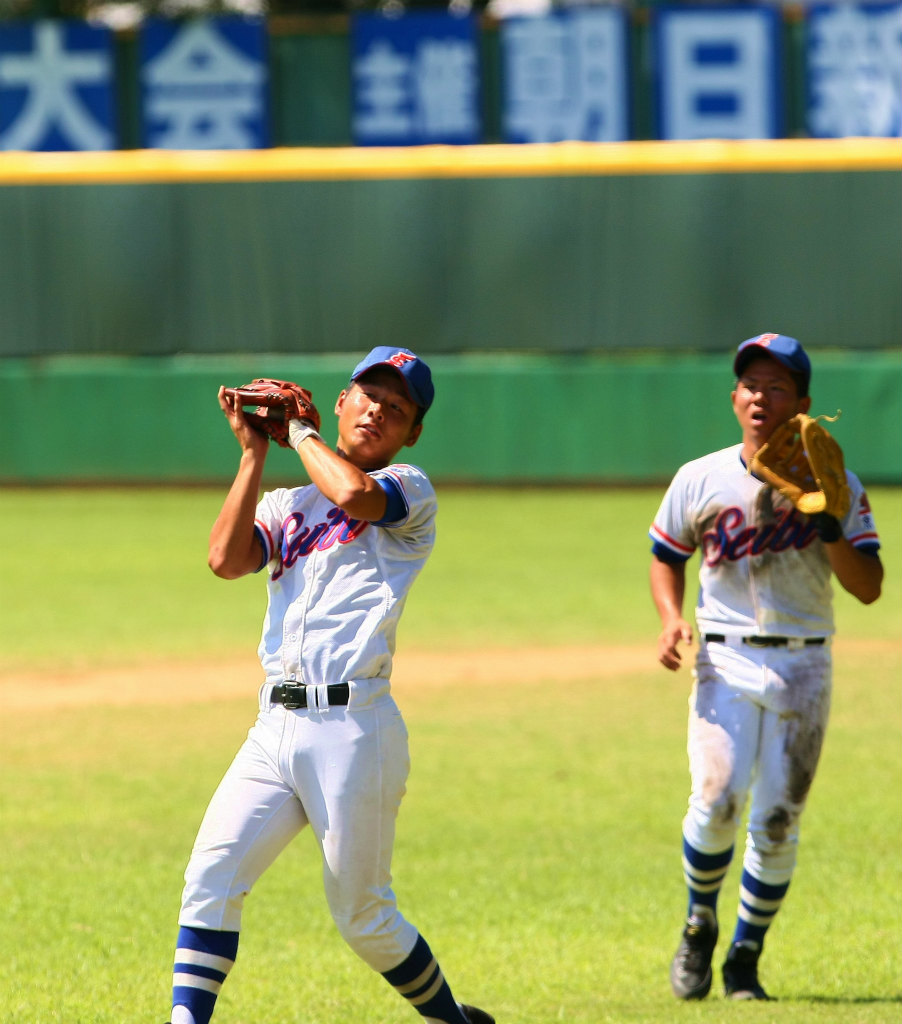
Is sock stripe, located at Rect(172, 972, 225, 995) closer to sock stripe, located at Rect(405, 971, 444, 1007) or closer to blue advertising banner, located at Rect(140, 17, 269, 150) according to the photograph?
sock stripe, located at Rect(405, 971, 444, 1007)

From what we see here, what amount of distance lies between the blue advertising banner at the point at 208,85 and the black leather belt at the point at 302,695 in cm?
1508

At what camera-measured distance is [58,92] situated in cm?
1805

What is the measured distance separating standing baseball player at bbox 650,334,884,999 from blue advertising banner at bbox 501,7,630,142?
43.6 feet

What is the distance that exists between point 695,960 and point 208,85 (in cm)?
1529

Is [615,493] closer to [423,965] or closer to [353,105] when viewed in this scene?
[353,105]

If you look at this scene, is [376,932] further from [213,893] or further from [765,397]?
[765,397]

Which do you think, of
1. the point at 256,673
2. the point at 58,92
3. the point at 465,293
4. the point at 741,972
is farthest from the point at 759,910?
the point at 58,92

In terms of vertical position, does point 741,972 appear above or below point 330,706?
below

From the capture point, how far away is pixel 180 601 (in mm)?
11312

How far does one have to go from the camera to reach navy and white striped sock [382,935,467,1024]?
3564mm

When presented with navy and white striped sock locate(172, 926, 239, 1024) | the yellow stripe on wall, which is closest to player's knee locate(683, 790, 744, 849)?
navy and white striped sock locate(172, 926, 239, 1024)

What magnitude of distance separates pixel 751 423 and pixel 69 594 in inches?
318

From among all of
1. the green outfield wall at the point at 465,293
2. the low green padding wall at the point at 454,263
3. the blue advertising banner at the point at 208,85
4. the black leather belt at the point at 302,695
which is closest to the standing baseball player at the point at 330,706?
the black leather belt at the point at 302,695

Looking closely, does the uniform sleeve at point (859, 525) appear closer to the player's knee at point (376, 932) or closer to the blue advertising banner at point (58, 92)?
the player's knee at point (376, 932)
